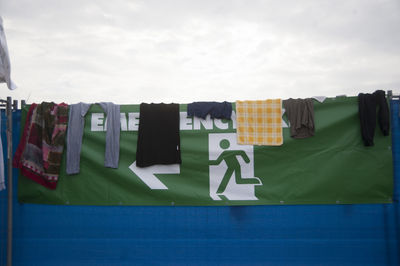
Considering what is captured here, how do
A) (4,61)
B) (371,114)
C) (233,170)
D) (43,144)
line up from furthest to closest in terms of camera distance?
(43,144) → (233,170) → (371,114) → (4,61)

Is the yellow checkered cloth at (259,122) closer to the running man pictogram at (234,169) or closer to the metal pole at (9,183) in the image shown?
the running man pictogram at (234,169)

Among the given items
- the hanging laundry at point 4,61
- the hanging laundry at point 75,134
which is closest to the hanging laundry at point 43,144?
the hanging laundry at point 75,134

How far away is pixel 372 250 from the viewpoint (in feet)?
14.1

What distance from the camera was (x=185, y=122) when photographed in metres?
4.55

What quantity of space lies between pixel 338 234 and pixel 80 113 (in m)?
3.52

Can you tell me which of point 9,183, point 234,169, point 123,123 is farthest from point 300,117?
point 9,183

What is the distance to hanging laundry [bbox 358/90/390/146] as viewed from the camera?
4.20 metres

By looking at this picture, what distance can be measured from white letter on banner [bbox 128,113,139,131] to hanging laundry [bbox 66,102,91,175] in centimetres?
56

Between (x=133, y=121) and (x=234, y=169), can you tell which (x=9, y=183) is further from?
(x=234, y=169)

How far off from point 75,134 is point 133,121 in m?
0.75

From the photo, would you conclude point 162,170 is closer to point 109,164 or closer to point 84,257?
point 109,164

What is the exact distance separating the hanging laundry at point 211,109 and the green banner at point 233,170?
9 cm

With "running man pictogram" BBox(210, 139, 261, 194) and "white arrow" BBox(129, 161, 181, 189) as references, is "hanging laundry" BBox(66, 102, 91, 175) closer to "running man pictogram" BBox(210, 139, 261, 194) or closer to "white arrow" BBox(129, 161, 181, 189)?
"white arrow" BBox(129, 161, 181, 189)

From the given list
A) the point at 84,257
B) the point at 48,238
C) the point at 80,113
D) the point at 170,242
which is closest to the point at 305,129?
the point at 170,242
